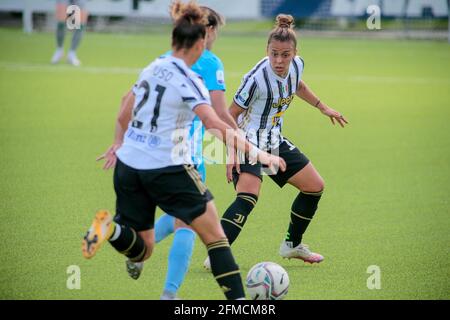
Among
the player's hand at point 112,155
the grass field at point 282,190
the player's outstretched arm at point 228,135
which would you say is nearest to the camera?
the player's outstretched arm at point 228,135

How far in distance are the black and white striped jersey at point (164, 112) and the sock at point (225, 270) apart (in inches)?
22.0

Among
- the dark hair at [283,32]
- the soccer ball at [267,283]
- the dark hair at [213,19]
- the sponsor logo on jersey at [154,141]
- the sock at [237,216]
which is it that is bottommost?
the soccer ball at [267,283]

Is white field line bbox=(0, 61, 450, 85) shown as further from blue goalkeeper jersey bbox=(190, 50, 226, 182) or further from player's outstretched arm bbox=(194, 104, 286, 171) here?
player's outstretched arm bbox=(194, 104, 286, 171)

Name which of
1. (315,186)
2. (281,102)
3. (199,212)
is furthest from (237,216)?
(199,212)

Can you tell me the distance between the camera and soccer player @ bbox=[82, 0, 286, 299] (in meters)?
5.05

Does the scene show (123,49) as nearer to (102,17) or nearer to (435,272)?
(102,17)

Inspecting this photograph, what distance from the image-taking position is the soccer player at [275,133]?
21.6 ft

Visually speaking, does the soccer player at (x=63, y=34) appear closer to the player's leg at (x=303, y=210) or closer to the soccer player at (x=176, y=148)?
the player's leg at (x=303, y=210)

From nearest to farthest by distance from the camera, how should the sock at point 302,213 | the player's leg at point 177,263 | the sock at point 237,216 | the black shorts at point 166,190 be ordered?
the black shorts at point 166,190
the player's leg at point 177,263
the sock at point 237,216
the sock at point 302,213

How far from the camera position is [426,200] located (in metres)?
9.34

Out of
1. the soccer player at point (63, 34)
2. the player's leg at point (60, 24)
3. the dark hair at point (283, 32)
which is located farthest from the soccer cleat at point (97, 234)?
the player's leg at point (60, 24)

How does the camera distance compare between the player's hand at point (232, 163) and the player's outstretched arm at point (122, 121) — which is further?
the player's hand at point (232, 163)
